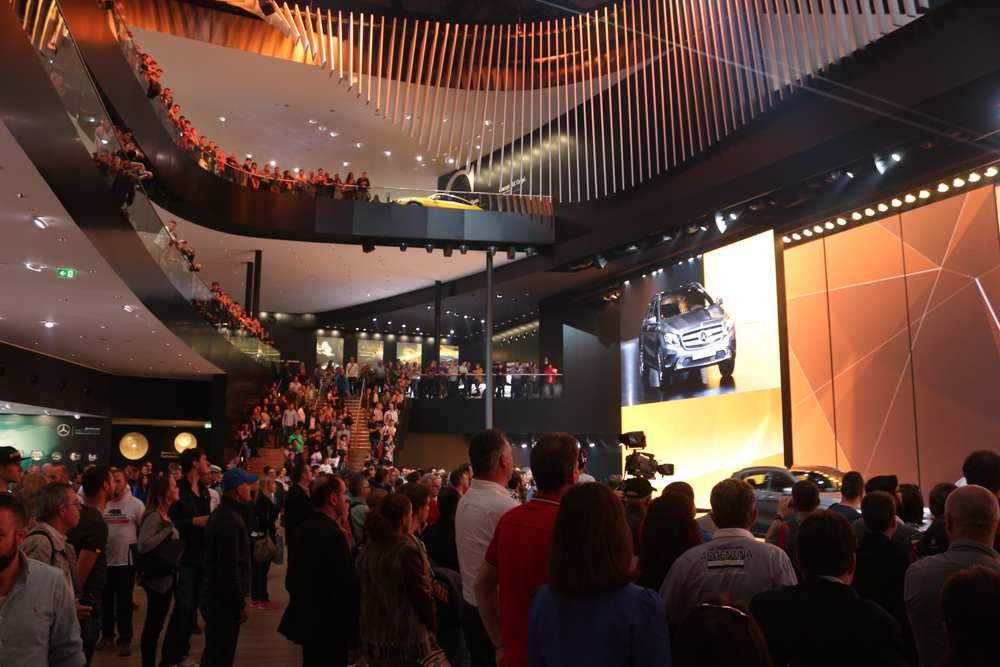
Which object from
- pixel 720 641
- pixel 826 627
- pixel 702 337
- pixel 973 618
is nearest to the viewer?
pixel 720 641

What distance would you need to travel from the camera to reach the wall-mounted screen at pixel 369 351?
31.7m

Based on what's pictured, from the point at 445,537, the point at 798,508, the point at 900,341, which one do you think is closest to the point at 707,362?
the point at 900,341

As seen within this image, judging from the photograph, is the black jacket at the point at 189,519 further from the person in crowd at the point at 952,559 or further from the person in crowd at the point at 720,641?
the person in crowd at the point at 720,641

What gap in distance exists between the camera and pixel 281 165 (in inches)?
934

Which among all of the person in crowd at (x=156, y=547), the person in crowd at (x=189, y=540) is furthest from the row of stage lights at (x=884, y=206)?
the person in crowd at (x=156, y=547)

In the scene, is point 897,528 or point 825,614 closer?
point 825,614

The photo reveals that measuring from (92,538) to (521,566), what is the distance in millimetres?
3042

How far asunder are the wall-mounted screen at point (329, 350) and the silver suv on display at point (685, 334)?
1573 centimetres

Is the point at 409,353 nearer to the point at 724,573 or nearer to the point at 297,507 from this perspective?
the point at 297,507

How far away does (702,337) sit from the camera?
17203 millimetres

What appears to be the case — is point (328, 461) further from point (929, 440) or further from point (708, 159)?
point (929, 440)

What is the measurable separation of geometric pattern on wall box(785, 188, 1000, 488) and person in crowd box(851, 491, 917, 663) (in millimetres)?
9513

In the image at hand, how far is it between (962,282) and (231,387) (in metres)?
16.1

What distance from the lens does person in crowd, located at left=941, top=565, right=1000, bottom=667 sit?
169cm
